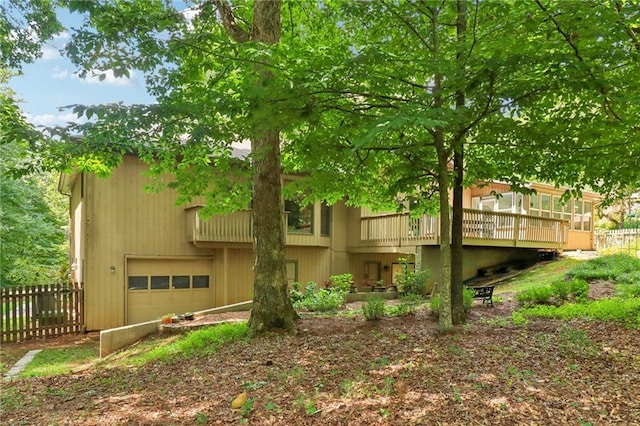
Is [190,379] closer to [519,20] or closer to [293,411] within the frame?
[293,411]

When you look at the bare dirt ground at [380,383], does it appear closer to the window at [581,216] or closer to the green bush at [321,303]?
the green bush at [321,303]

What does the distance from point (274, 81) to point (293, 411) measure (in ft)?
11.8

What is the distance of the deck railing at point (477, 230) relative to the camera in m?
14.3

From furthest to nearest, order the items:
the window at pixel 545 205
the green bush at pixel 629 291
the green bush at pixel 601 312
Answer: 1. the window at pixel 545 205
2. the green bush at pixel 629 291
3. the green bush at pixel 601 312

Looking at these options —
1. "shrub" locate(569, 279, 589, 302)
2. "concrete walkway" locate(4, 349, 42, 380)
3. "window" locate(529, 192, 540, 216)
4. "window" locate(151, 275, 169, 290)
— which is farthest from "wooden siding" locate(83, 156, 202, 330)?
"window" locate(529, 192, 540, 216)

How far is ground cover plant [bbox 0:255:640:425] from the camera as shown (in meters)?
3.87

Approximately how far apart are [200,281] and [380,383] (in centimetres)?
1050

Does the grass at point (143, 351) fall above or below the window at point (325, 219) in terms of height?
below

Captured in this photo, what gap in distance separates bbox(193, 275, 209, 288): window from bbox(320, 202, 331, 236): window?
15.3 feet

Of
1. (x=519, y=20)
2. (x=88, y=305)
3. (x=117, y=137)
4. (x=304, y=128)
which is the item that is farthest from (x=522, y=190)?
(x=88, y=305)

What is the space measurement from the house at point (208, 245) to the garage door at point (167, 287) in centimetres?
3

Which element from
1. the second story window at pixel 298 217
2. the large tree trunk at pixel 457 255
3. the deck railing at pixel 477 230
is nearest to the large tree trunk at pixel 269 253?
the large tree trunk at pixel 457 255

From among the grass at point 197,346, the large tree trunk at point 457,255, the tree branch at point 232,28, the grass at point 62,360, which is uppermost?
the tree branch at point 232,28

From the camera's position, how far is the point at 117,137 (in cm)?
606
